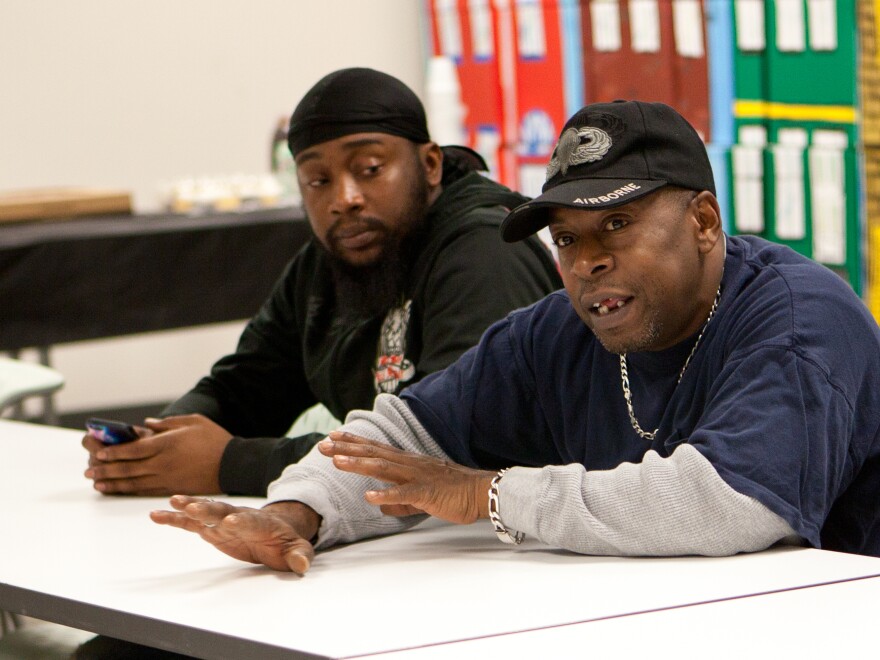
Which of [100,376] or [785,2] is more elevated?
[785,2]

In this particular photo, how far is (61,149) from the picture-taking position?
5758mm

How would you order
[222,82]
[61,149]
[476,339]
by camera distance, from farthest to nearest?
[222,82], [61,149], [476,339]

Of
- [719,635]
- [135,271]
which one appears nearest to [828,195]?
[135,271]

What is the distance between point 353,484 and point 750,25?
2.79 metres

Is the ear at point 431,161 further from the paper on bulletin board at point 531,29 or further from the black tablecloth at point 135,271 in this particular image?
the paper on bulletin board at point 531,29

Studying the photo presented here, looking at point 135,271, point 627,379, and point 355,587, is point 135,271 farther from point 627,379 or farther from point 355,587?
point 355,587

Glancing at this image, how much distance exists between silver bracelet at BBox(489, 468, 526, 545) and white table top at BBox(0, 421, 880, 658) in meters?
0.02

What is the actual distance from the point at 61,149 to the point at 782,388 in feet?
16.0

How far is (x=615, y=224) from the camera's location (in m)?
1.59

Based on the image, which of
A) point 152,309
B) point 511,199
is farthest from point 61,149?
point 511,199

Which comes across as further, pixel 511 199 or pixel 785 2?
pixel 785 2

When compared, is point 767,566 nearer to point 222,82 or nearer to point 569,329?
point 569,329

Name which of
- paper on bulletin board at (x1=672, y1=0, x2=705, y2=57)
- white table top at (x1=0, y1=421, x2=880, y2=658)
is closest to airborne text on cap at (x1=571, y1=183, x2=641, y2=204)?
white table top at (x1=0, y1=421, x2=880, y2=658)

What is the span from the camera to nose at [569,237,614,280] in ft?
5.24
